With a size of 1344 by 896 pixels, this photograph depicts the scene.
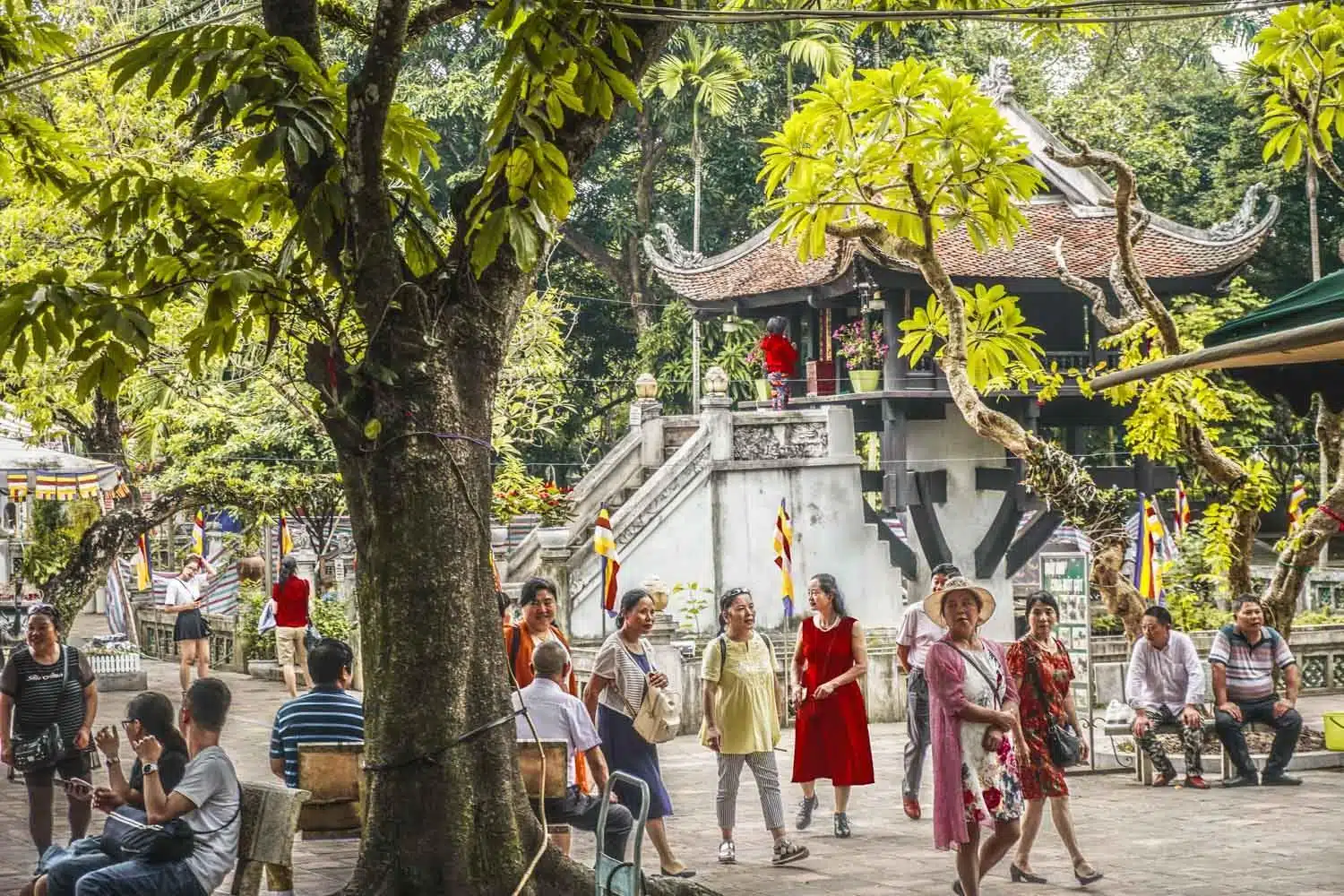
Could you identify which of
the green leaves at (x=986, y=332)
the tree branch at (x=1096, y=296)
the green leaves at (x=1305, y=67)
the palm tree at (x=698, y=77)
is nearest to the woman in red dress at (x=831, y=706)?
the green leaves at (x=986, y=332)

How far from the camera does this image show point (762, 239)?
27.2 metres

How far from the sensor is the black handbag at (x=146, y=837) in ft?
22.2

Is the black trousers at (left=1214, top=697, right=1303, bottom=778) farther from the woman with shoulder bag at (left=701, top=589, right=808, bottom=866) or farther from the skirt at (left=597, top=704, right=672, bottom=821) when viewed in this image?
the skirt at (left=597, top=704, right=672, bottom=821)

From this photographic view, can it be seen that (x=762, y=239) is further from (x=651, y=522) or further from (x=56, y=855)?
(x=56, y=855)

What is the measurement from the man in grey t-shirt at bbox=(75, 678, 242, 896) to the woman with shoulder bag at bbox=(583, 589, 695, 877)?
8.08 feet

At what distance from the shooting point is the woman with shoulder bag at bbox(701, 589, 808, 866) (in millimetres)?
9820

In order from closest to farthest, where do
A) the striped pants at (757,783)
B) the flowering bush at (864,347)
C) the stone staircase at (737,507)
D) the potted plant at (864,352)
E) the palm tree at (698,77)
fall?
1. the striped pants at (757,783)
2. the stone staircase at (737,507)
3. the potted plant at (864,352)
4. the flowering bush at (864,347)
5. the palm tree at (698,77)

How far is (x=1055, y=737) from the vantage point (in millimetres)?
9227

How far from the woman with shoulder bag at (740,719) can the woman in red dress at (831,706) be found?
2.41 feet

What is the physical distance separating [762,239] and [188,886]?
2131 centimetres

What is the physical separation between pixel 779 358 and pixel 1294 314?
18.7 meters

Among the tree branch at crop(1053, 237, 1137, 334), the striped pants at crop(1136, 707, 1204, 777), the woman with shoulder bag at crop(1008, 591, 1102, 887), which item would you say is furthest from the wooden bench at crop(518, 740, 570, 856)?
the tree branch at crop(1053, 237, 1137, 334)

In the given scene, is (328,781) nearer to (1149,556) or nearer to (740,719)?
(740,719)

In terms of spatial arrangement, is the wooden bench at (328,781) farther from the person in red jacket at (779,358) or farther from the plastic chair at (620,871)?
the person in red jacket at (779,358)
